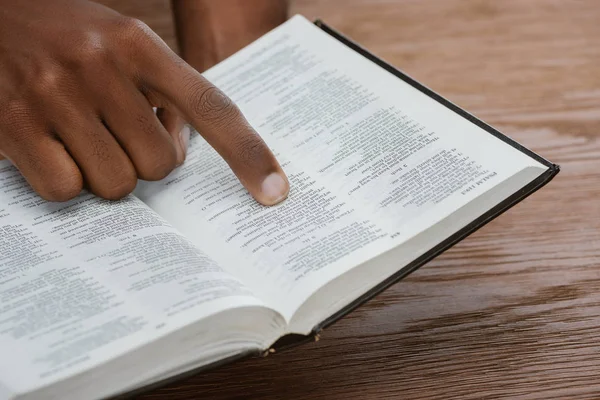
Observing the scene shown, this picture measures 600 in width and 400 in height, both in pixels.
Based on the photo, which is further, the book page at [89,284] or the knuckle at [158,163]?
the knuckle at [158,163]

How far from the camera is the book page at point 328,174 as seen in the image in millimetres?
527

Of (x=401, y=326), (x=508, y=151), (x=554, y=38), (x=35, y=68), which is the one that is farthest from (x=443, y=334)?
(x=554, y=38)

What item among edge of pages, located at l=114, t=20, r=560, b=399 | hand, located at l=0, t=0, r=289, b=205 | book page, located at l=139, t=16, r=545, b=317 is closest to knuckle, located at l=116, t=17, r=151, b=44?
hand, located at l=0, t=0, r=289, b=205

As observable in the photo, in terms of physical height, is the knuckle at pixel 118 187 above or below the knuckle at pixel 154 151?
below

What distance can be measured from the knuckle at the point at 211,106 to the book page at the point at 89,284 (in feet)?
0.27

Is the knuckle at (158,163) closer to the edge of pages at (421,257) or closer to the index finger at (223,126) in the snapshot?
the index finger at (223,126)

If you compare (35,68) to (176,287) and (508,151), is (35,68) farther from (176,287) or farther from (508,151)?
(508,151)

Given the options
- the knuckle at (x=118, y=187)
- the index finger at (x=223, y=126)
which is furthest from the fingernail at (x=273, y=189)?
the knuckle at (x=118, y=187)

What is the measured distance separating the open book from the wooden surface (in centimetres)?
8

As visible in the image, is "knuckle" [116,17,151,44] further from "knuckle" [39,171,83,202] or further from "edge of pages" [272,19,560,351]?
"edge of pages" [272,19,560,351]

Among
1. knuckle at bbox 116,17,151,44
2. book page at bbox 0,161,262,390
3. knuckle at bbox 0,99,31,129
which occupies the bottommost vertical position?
book page at bbox 0,161,262,390

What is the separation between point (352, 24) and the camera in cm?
101

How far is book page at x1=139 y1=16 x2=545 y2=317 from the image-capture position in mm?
527

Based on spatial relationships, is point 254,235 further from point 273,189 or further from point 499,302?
point 499,302
